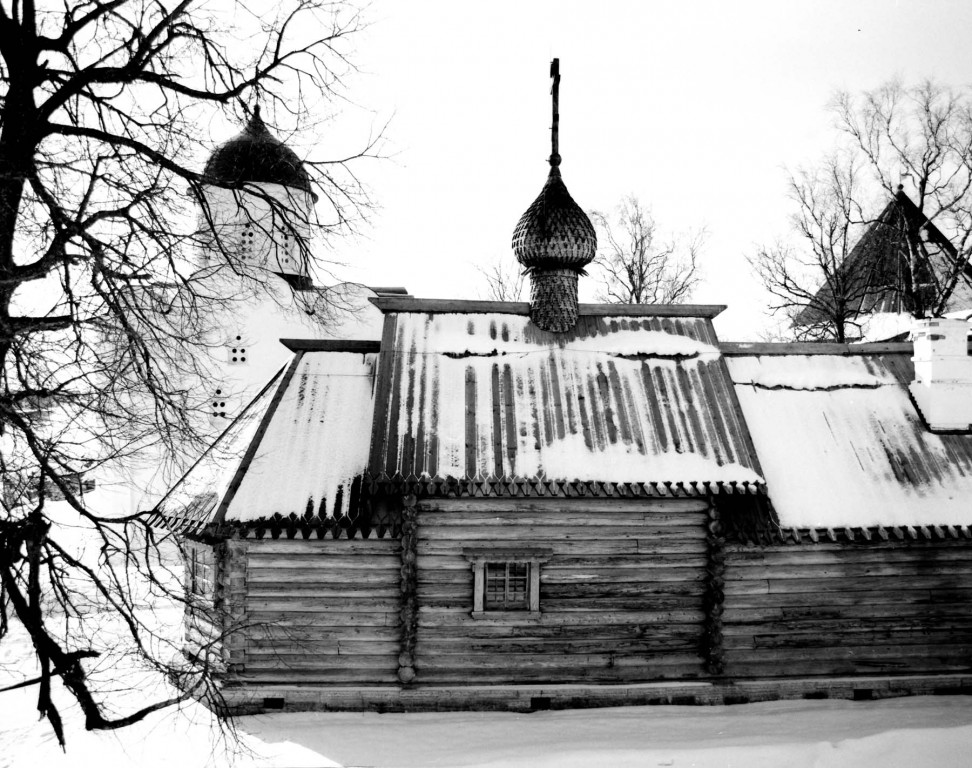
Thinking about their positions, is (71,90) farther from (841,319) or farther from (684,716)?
(841,319)

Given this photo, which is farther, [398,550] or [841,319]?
[841,319]

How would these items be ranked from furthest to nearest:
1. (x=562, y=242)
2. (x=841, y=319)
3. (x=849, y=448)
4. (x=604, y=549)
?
(x=841, y=319)
(x=562, y=242)
(x=849, y=448)
(x=604, y=549)

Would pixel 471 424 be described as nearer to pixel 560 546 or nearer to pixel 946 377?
pixel 560 546

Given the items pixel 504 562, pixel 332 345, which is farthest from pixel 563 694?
pixel 332 345

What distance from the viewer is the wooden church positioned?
391 inches

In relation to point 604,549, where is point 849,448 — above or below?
above

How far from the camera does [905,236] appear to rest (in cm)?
2436

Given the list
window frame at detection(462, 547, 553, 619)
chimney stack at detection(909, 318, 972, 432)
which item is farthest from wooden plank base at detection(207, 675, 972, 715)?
chimney stack at detection(909, 318, 972, 432)

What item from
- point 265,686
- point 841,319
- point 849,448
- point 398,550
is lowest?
point 265,686

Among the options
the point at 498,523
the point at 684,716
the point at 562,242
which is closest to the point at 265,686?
the point at 498,523

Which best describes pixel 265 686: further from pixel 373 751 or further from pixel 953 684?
pixel 953 684

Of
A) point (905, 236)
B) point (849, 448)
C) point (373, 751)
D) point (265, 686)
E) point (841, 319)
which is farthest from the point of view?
point (841, 319)

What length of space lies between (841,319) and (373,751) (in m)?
23.4

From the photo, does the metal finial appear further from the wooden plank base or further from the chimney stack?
the wooden plank base
